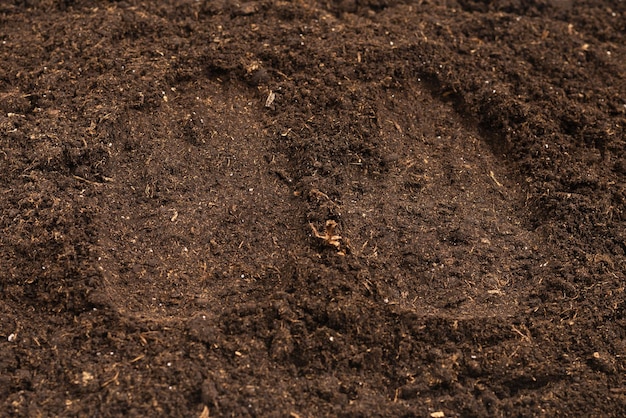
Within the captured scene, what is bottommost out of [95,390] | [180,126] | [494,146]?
[95,390]

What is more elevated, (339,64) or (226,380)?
(339,64)

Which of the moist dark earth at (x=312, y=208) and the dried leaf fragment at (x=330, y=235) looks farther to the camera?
the dried leaf fragment at (x=330, y=235)

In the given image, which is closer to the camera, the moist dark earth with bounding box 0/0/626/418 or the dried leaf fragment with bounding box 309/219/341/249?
the moist dark earth with bounding box 0/0/626/418

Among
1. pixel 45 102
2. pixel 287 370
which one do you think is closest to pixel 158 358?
pixel 287 370

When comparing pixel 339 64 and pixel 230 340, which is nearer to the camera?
pixel 230 340

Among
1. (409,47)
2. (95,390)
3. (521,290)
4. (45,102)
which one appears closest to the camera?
(95,390)

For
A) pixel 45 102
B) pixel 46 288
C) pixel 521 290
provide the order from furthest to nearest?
pixel 45 102
pixel 521 290
pixel 46 288

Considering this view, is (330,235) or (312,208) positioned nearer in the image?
(330,235)

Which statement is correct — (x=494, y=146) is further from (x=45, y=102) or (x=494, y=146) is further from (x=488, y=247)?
(x=45, y=102)
